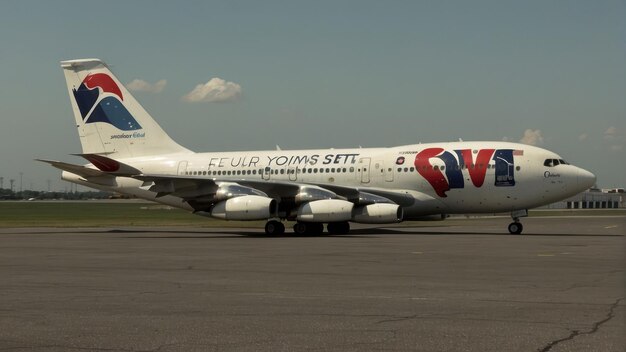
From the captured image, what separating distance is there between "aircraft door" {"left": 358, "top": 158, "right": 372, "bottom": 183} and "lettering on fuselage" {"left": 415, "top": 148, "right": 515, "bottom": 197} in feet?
7.56

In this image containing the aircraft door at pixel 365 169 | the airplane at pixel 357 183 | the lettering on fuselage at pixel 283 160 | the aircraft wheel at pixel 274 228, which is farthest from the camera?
the lettering on fuselage at pixel 283 160

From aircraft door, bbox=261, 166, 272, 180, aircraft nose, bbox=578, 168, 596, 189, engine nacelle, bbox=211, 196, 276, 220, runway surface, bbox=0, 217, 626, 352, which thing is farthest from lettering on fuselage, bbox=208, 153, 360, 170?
runway surface, bbox=0, 217, 626, 352

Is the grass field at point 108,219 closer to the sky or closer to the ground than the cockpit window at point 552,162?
closer to the ground

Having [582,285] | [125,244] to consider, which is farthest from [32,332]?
[125,244]

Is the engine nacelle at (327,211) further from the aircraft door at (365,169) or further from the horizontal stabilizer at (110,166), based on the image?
the horizontal stabilizer at (110,166)

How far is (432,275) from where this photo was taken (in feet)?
51.2

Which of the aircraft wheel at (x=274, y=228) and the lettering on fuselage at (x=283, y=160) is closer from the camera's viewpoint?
the aircraft wheel at (x=274, y=228)

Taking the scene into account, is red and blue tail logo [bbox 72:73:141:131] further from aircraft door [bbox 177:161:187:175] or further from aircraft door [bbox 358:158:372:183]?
aircraft door [bbox 358:158:372:183]

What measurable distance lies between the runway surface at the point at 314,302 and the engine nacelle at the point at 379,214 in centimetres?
1139

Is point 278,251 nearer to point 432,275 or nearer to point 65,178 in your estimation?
point 432,275

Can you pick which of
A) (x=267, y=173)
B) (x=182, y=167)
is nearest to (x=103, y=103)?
(x=182, y=167)

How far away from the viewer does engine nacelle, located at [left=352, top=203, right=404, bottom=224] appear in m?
32.9

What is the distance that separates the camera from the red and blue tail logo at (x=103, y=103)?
1610 inches

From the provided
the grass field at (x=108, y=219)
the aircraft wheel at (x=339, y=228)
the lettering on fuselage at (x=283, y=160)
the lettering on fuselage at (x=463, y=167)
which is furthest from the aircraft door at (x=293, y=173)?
the grass field at (x=108, y=219)
